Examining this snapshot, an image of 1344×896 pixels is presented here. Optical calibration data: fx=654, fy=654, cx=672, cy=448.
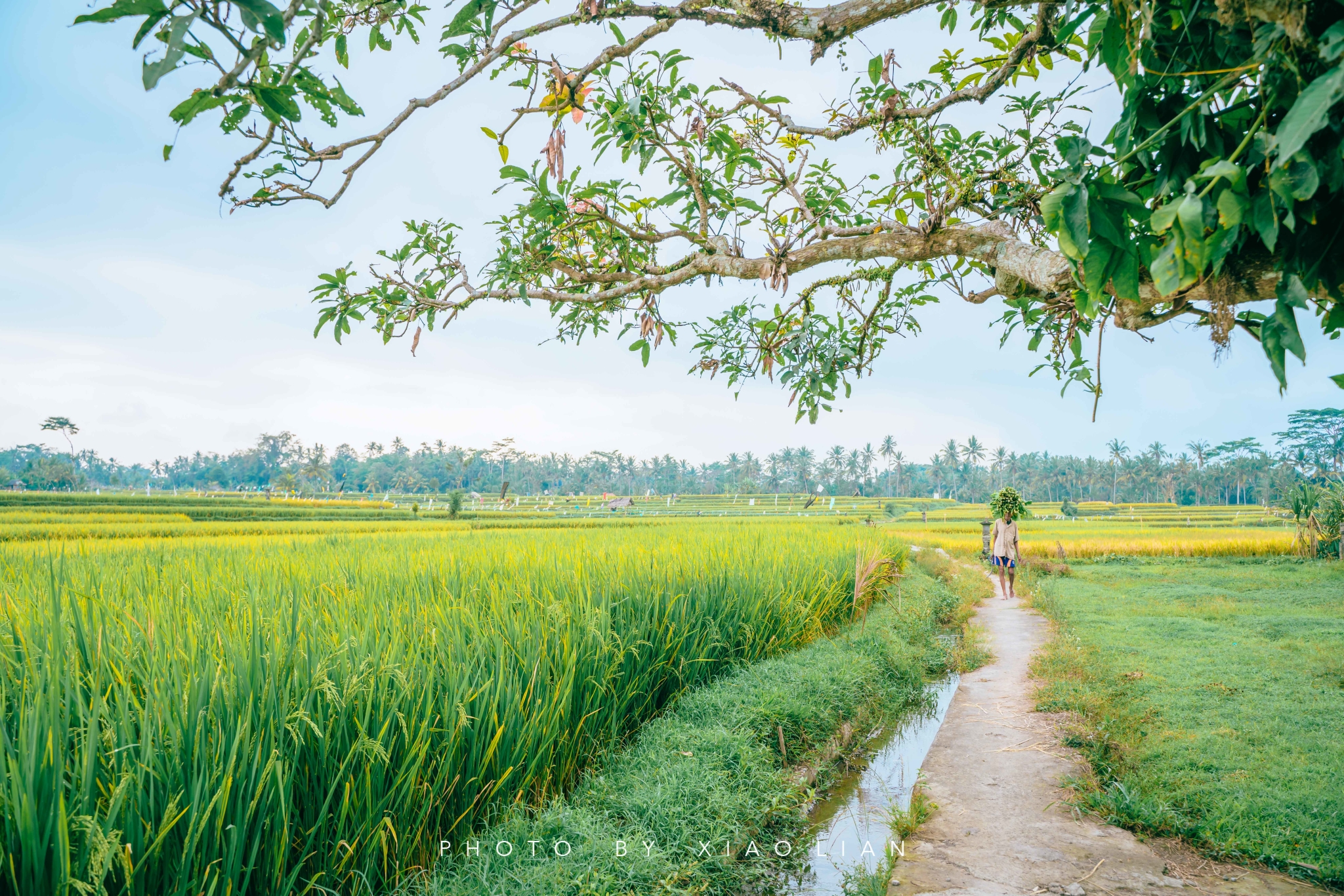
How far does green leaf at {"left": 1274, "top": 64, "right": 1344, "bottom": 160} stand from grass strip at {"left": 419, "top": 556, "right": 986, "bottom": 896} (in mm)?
2243

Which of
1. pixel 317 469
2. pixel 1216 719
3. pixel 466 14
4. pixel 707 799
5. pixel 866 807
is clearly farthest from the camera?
pixel 317 469

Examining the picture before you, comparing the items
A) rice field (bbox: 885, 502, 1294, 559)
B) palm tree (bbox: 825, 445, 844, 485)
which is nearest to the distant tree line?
palm tree (bbox: 825, 445, 844, 485)

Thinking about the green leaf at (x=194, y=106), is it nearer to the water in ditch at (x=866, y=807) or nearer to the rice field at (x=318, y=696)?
the rice field at (x=318, y=696)

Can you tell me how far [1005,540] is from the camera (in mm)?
9109

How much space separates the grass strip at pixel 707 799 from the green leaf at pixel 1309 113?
7.36 ft

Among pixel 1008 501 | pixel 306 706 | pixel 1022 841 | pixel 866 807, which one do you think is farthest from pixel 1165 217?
pixel 1008 501

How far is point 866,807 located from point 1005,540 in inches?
274

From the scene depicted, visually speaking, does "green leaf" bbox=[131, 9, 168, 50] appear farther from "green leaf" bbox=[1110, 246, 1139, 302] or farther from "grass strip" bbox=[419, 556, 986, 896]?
"grass strip" bbox=[419, 556, 986, 896]

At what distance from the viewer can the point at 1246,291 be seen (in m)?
1.32

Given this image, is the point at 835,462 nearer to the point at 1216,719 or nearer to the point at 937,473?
the point at 937,473

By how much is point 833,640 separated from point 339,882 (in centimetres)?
433

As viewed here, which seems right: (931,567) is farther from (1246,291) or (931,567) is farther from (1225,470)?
(1225,470)

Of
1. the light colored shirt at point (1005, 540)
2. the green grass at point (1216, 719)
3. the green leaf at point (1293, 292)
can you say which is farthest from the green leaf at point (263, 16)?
the light colored shirt at point (1005, 540)

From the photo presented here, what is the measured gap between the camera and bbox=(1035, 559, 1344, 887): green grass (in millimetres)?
2514
